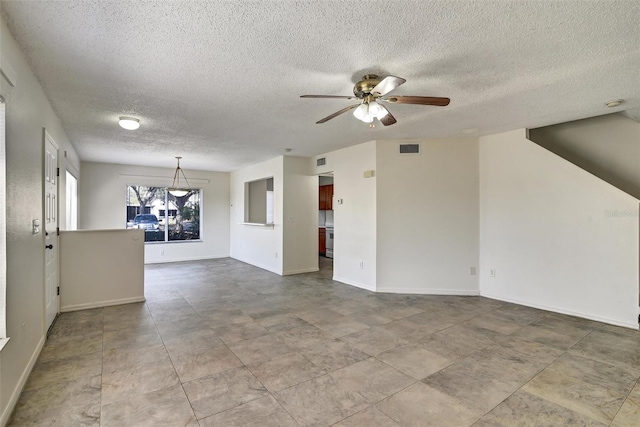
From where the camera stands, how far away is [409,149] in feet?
15.7

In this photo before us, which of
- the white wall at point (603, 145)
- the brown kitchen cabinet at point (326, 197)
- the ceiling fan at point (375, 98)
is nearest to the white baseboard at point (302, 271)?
the brown kitchen cabinet at point (326, 197)

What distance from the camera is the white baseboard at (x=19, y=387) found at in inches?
71.5

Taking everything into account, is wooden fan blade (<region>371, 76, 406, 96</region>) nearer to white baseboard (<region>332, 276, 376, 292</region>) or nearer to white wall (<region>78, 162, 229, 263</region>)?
white baseboard (<region>332, 276, 376, 292</region>)

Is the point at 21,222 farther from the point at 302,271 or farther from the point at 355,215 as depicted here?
the point at 302,271

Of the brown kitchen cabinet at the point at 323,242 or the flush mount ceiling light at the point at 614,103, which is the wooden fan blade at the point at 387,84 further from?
the brown kitchen cabinet at the point at 323,242

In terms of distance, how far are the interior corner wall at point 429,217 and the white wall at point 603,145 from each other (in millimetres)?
1171

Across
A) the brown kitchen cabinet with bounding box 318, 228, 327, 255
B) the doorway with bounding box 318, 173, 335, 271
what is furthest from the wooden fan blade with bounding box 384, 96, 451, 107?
the brown kitchen cabinet with bounding box 318, 228, 327, 255

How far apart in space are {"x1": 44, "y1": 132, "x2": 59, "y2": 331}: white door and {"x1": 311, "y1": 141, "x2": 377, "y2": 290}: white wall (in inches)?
158

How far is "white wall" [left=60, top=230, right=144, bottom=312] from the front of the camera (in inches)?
154

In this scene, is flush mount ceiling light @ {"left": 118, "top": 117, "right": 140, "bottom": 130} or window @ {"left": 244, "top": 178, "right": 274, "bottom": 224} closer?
flush mount ceiling light @ {"left": 118, "top": 117, "right": 140, "bottom": 130}

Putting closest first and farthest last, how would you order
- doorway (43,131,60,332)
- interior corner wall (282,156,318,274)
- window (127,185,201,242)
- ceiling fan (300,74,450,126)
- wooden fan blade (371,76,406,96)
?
wooden fan blade (371,76,406,96)
ceiling fan (300,74,450,126)
doorway (43,131,60,332)
interior corner wall (282,156,318,274)
window (127,185,201,242)

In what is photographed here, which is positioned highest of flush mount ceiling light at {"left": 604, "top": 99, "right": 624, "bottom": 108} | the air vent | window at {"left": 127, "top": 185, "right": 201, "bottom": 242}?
flush mount ceiling light at {"left": 604, "top": 99, "right": 624, "bottom": 108}

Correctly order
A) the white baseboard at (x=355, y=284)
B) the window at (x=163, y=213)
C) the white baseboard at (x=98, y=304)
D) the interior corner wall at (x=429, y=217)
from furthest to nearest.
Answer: the window at (x=163, y=213) < the white baseboard at (x=355, y=284) < the interior corner wall at (x=429, y=217) < the white baseboard at (x=98, y=304)

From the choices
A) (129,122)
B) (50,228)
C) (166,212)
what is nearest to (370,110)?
(129,122)
